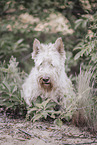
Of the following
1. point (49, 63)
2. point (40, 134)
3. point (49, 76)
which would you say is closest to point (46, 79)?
point (49, 76)

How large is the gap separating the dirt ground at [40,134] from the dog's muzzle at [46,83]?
73cm

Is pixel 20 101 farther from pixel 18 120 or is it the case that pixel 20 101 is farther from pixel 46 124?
pixel 46 124

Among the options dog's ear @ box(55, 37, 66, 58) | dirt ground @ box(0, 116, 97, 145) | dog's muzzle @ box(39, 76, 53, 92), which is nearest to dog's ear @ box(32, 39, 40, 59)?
dog's ear @ box(55, 37, 66, 58)

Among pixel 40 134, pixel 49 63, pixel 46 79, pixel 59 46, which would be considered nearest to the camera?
pixel 40 134

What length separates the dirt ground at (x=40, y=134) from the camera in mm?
2838

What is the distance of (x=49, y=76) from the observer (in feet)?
12.1

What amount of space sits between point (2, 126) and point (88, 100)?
1717 millimetres

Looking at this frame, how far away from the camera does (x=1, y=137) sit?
9.46 feet

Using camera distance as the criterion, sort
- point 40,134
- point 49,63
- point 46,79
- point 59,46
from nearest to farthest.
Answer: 1. point 40,134
2. point 46,79
3. point 49,63
4. point 59,46

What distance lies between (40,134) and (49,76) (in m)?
1.16

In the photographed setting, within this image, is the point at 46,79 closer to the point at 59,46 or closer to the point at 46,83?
the point at 46,83

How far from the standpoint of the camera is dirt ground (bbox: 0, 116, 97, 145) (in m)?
2.84

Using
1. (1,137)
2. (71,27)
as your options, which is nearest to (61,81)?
(1,137)

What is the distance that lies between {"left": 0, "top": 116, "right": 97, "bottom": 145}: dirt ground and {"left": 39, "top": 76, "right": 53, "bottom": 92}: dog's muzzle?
734 millimetres
